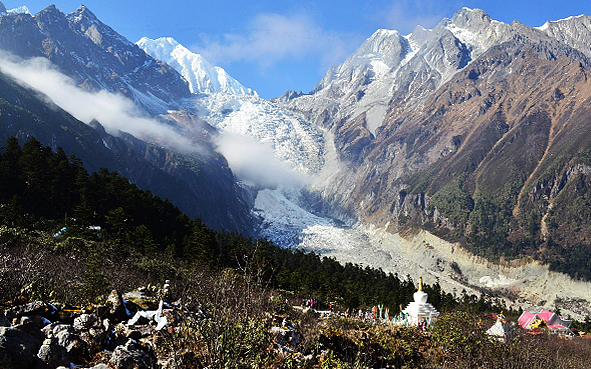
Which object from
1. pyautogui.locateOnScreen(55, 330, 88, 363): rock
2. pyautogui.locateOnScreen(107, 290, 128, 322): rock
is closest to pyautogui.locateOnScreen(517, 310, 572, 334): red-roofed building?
pyautogui.locateOnScreen(107, 290, 128, 322): rock

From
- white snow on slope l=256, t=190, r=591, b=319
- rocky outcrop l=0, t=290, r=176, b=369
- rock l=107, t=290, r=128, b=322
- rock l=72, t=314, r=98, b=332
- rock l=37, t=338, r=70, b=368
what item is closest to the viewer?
rocky outcrop l=0, t=290, r=176, b=369

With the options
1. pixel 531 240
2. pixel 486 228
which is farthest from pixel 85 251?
pixel 486 228

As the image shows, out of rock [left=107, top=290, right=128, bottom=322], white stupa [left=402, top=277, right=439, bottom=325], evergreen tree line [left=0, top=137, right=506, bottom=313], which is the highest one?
white stupa [left=402, top=277, right=439, bottom=325]

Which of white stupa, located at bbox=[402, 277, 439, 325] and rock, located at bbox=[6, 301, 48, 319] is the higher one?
white stupa, located at bbox=[402, 277, 439, 325]

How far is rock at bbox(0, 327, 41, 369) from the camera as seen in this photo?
23.6 ft

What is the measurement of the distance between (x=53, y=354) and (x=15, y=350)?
84 centimetres

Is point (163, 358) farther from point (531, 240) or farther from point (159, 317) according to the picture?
point (531, 240)

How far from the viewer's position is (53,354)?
8.07 metres

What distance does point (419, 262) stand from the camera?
168 m

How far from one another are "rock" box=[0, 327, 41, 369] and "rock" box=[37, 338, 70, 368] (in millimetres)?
168

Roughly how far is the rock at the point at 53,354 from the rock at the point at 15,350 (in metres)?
0.17

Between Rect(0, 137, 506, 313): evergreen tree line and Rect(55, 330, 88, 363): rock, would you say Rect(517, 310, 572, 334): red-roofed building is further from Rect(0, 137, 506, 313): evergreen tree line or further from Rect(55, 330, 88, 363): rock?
Rect(55, 330, 88, 363): rock

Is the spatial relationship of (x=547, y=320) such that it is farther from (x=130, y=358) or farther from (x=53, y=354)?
(x=53, y=354)

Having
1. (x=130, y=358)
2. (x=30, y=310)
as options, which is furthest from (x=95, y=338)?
(x=30, y=310)
